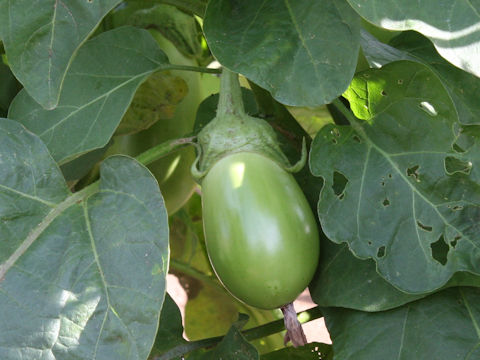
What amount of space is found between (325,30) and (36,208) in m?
0.30

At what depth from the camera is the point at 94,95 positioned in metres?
0.67

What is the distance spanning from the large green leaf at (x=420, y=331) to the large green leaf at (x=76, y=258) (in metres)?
0.20

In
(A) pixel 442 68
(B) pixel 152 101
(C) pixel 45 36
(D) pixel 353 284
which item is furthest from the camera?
(B) pixel 152 101

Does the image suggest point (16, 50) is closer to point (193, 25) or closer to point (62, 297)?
point (62, 297)

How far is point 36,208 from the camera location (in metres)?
0.62

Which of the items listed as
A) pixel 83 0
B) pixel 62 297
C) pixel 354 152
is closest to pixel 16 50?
pixel 83 0

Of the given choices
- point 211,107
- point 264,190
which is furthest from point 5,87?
point 264,190

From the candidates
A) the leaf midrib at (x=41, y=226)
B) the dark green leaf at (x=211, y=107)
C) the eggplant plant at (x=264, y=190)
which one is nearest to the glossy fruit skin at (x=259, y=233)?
the eggplant plant at (x=264, y=190)

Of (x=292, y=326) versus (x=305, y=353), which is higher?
(x=292, y=326)

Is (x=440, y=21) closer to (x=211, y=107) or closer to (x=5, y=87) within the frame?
(x=211, y=107)

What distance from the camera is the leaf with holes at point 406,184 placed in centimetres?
59

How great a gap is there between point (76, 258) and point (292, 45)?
0.26 meters

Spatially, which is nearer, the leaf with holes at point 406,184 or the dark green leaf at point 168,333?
the leaf with holes at point 406,184

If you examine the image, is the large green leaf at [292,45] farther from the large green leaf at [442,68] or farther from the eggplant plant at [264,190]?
the large green leaf at [442,68]
